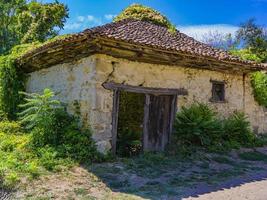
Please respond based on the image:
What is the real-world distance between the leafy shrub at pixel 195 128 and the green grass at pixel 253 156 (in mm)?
1017

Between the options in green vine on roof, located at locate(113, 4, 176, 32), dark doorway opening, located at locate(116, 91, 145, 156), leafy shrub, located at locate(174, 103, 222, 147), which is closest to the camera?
leafy shrub, located at locate(174, 103, 222, 147)

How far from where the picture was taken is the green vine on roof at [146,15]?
63.0 feet

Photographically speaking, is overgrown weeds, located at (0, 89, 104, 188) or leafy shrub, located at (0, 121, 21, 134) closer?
overgrown weeds, located at (0, 89, 104, 188)

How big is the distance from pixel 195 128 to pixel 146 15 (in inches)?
340

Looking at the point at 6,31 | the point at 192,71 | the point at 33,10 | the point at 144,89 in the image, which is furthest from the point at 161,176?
the point at 6,31

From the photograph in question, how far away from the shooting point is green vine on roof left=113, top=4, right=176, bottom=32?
63.0 feet

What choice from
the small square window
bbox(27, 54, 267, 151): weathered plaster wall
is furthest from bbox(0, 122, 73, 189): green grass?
the small square window

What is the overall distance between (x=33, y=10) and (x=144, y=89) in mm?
16896

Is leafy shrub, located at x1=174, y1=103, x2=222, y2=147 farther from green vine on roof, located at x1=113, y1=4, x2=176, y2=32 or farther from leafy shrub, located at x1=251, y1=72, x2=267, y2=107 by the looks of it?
green vine on roof, located at x1=113, y1=4, x2=176, y2=32

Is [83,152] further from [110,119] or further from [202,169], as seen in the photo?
[202,169]

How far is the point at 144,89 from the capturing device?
1202 centimetres

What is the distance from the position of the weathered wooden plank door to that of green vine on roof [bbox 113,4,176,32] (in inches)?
284

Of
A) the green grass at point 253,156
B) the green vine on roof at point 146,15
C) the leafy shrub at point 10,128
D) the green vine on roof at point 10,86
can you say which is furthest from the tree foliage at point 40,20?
the green grass at point 253,156

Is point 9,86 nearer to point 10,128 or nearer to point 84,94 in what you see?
point 10,128
